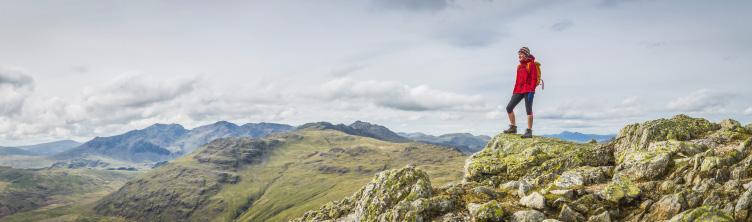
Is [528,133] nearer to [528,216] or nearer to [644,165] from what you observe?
[644,165]

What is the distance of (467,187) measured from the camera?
24.6 m

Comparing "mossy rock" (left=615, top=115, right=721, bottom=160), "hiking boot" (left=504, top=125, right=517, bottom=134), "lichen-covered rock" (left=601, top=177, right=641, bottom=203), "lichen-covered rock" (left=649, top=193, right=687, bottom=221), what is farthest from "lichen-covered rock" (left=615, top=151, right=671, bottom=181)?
"hiking boot" (left=504, top=125, right=517, bottom=134)

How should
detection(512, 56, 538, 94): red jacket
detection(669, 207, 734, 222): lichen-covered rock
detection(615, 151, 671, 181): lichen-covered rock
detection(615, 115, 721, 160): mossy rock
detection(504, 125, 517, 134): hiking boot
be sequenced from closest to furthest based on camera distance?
1. detection(669, 207, 734, 222): lichen-covered rock
2. detection(615, 151, 671, 181): lichen-covered rock
3. detection(615, 115, 721, 160): mossy rock
4. detection(512, 56, 538, 94): red jacket
5. detection(504, 125, 517, 134): hiking boot

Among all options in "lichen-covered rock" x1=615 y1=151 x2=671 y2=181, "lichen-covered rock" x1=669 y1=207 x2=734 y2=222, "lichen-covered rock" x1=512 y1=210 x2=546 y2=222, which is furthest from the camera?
"lichen-covered rock" x1=615 y1=151 x2=671 y2=181

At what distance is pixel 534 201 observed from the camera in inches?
773

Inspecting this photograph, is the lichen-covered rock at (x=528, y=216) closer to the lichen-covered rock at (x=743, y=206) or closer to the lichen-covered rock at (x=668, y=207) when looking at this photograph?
the lichen-covered rock at (x=668, y=207)

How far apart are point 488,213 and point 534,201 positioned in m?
2.28

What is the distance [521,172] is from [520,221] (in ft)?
29.3

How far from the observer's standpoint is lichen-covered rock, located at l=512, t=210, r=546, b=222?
18.4 meters

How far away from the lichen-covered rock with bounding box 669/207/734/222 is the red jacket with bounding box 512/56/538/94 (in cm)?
1341

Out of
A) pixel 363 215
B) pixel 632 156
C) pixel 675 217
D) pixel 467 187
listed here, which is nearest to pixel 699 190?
pixel 675 217

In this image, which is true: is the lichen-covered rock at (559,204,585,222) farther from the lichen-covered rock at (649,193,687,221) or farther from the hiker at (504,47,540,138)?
the hiker at (504,47,540,138)

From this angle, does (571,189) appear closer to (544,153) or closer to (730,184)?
(730,184)

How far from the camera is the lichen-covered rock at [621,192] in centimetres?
1880
